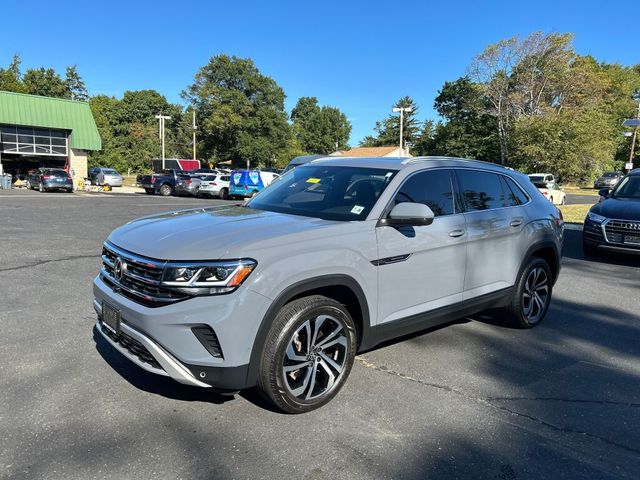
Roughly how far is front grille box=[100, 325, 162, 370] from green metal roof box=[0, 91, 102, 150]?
38.7 m

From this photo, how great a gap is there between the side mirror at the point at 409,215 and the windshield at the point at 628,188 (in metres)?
7.89

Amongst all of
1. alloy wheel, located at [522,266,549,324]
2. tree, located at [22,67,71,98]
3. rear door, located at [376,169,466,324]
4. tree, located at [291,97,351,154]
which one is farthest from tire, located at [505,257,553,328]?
tree, located at [291,97,351,154]

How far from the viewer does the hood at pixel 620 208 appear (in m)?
8.53

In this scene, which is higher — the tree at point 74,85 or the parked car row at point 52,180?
the tree at point 74,85

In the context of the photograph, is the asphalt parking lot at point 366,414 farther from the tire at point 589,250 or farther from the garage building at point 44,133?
the garage building at point 44,133

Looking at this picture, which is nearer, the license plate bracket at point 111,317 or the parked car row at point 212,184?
the license plate bracket at point 111,317

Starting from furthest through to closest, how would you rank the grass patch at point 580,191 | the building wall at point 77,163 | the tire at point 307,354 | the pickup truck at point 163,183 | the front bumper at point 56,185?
the grass patch at point 580,191 < the building wall at point 77,163 < the pickup truck at point 163,183 < the front bumper at point 56,185 < the tire at point 307,354

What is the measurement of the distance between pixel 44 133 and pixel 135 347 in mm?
40499

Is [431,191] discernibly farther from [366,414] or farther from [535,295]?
[535,295]

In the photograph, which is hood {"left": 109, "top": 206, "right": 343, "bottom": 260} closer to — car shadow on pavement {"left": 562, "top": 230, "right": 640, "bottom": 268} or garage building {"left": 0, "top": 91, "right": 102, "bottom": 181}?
car shadow on pavement {"left": 562, "top": 230, "right": 640, "bottom": 268}

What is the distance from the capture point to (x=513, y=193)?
5.04 meters

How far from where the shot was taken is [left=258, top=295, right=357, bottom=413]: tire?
3020 mm

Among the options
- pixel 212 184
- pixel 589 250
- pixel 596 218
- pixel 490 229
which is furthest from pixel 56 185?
pixel 490 229

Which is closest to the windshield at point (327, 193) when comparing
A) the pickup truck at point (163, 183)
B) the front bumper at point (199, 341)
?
the front bumper at point (199, 341)
